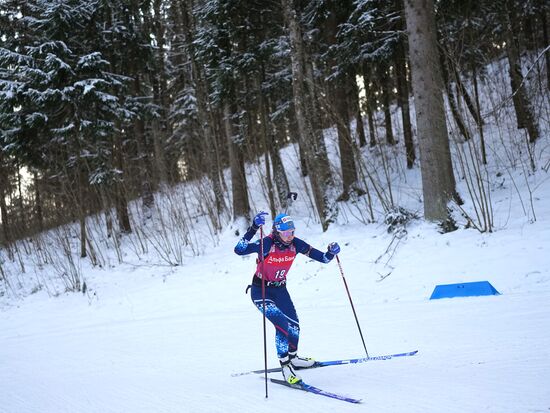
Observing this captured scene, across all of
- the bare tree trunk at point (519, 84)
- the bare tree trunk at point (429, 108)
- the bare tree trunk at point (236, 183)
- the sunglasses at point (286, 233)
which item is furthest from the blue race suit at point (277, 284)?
the bare tree trunk at point (519, 84)

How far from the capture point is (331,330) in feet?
23.2

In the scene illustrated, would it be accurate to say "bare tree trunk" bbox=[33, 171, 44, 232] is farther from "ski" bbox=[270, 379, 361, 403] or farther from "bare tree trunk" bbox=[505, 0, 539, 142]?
"bare tree trunk" bbox=[505, 0, 539, 142]

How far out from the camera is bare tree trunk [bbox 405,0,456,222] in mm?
9453

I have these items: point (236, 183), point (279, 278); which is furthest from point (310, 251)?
point (236, 183)

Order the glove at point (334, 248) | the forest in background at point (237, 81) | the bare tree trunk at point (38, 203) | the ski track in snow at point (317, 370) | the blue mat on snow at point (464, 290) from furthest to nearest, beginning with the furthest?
the bare tree trunk at point (38, 203)
the forest in background at point (237, 81)
the blue mat on snow at point (464, 290)
the glove at point (334, 248)
the ski track in snow at point (317, 370)

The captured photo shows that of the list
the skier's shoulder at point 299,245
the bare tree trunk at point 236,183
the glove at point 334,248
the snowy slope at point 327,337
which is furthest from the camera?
the bare tree trunk at point 236,183

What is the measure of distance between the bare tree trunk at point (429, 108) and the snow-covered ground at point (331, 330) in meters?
0.90

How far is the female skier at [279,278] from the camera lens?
5219 millimetres

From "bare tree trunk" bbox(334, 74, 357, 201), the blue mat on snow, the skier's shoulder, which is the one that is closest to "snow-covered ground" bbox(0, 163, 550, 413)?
the blue mat on snow

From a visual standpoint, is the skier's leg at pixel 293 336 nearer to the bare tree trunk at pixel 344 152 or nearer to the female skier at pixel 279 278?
the female skier at pixel 279 278

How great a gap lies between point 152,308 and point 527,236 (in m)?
8.56

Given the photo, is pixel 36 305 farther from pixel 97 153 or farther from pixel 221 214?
pixel 221 214

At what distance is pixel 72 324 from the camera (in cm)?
1071

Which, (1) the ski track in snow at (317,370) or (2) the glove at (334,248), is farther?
(2) the glove at (334,248)
